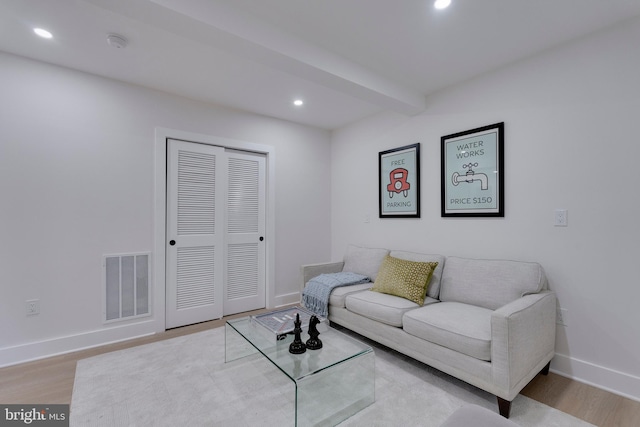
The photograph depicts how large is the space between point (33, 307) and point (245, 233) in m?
2.01

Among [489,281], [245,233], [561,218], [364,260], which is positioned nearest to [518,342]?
[489,281]

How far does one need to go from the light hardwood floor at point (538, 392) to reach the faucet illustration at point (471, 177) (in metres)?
1.57

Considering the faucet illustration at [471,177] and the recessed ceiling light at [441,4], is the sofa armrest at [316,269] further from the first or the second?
the recessed ceiling light at [441,4]

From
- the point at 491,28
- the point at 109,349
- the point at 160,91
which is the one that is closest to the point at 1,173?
the point at 160,91

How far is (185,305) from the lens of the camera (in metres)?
3.29

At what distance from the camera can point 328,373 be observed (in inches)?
72.7

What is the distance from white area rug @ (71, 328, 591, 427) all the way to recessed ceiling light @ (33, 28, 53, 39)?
252 cm

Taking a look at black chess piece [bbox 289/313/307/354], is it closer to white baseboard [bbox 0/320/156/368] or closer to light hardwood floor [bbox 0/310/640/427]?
light hardwood floor [bbox 0/310/640/427]

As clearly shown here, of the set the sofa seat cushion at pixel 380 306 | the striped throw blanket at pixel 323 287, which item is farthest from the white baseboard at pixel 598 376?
the striped throw blanket at pixel 323 287

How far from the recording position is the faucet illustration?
2.71 m

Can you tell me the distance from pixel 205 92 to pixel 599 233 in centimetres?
365

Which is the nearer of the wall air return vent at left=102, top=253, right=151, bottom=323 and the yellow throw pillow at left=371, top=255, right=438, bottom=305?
the yellow throw pillow at left=371, top=255, right=438, bottom=305

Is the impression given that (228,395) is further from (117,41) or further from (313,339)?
(117,41)

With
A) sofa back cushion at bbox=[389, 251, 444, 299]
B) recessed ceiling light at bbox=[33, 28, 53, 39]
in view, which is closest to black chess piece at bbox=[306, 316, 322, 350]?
sofa back cushion at bbox=[389, 251, 444, 299]
